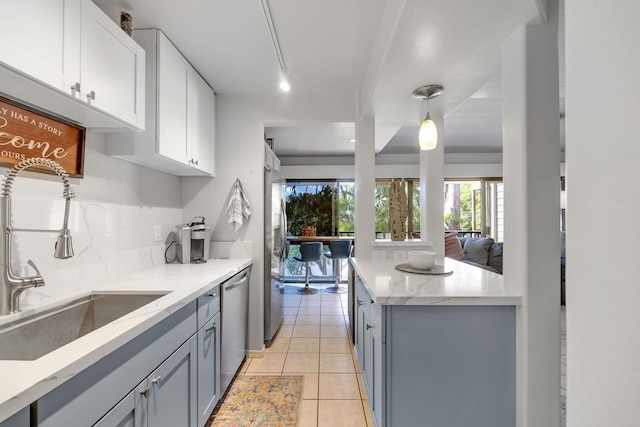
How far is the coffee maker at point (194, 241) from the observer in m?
2.32

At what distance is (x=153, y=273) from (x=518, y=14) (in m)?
2.40

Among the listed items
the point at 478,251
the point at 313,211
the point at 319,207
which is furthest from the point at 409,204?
the point at 313,211

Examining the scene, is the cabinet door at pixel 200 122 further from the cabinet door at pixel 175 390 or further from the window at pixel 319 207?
the window at pixel 319 207

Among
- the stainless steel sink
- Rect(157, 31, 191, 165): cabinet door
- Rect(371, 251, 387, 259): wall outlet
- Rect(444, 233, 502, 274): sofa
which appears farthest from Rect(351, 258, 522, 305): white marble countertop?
Rect(444, 233, 502, 274): sofa

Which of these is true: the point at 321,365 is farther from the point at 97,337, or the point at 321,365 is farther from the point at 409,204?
the point at 409,204

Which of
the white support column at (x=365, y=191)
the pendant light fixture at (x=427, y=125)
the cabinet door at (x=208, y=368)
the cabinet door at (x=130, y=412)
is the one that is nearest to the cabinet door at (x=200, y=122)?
the cabinet door at (x=208, y=368)

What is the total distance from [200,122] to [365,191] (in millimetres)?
1506

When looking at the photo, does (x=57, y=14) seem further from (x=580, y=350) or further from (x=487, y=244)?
→ (x=487, y=244)

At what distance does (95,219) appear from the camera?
1.65 m

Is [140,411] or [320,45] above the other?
[320,45]

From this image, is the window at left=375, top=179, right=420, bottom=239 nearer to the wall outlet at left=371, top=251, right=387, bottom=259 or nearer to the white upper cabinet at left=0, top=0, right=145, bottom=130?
the wall outlet at left=371, top=251, right=387, bottom=259

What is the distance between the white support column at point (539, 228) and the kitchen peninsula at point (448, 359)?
0.24 ft

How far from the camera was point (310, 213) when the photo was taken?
571cm

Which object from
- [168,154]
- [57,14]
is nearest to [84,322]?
[168,154]
